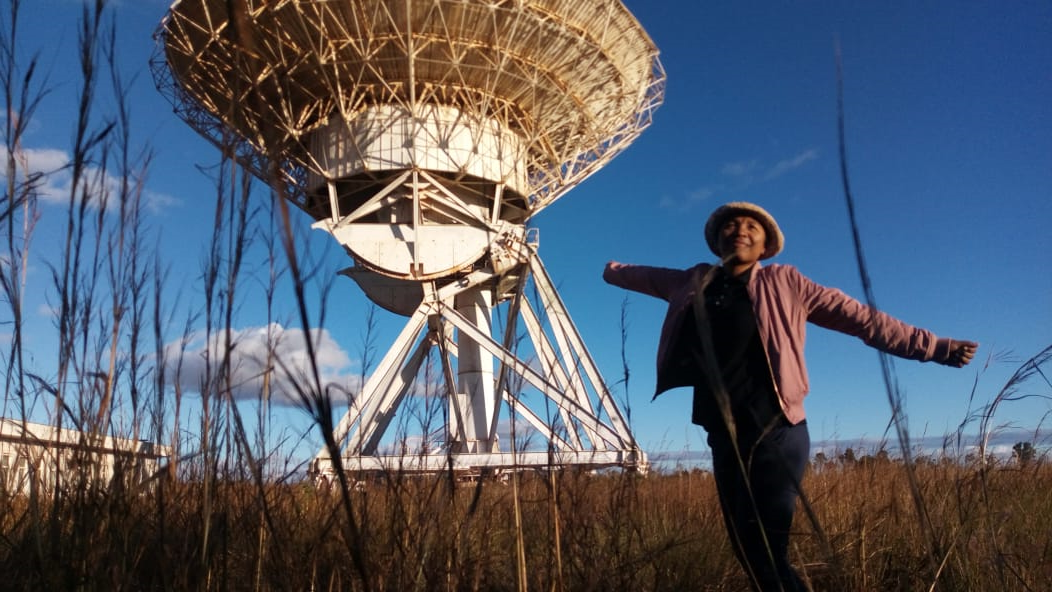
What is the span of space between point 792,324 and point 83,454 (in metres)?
2.41

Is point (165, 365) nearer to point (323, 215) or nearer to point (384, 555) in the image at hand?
point (384, 555)

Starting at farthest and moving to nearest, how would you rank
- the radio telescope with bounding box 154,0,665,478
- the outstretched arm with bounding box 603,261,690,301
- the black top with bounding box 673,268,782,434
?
1. the radio telescope with bounding box 154,0,665,478
2. the outstretched arm with bounding box 603,261,690,301
3. the black top with bounding box 673,268,782,434

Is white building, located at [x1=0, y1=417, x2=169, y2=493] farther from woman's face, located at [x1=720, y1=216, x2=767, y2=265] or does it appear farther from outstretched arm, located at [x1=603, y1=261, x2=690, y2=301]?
woman's face, located at [x1=720, y1=216, x2=767, y2=265]

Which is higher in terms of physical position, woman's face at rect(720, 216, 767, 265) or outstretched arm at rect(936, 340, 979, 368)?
woman's face at rect(720, 216, 767, 265)

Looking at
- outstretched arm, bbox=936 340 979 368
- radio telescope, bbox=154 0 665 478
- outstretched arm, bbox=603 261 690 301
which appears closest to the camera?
outstretched arm, bbox=936 340 979 368

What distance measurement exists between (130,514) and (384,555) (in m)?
0.71

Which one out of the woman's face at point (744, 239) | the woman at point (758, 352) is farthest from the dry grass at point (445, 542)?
the woman's face at point (744, 239)

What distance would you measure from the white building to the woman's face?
2208 mm

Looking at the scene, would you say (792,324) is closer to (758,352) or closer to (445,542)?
(758,352)

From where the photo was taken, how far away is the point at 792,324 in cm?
275

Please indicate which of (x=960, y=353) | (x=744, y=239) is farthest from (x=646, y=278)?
(x=960, y=353)

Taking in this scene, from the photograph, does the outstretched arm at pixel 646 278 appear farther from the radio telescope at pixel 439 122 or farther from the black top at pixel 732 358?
the radio telescope at pixel 439 122

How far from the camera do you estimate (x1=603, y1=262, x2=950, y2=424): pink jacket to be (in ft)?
7.95

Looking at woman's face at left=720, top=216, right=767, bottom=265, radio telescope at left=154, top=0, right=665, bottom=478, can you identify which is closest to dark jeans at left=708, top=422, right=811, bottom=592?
woman's face at left=720, top=216, right=767, bottom=265
